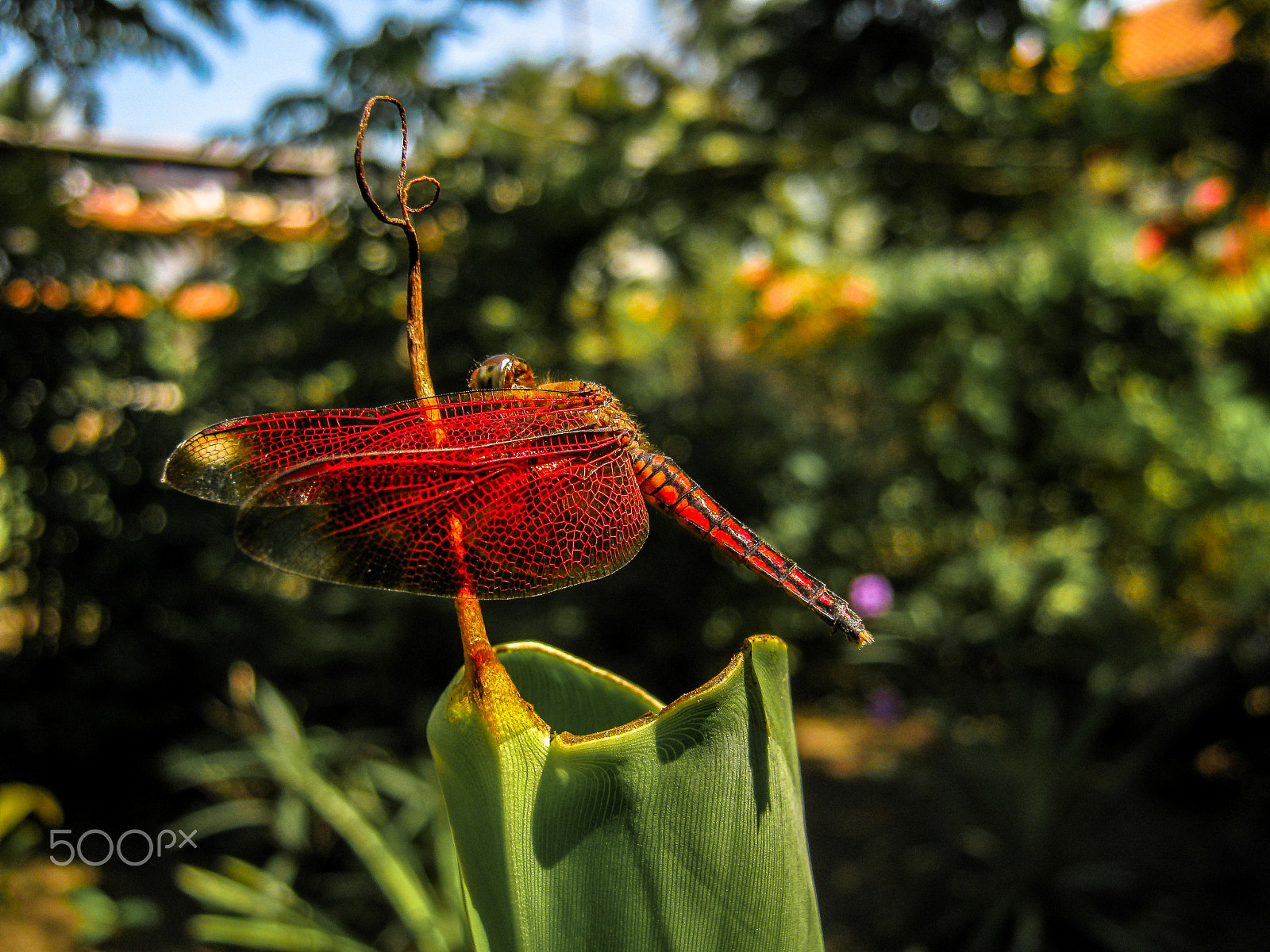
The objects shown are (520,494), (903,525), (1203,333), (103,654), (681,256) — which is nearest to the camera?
(520,494)

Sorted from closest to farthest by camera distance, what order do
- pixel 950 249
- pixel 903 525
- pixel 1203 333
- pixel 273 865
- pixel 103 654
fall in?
pixel 273 865 → pixel 103 654 → pixel 950 249 → pixel 1203 333 → pixel 903 525

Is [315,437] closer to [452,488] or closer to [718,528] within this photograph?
[452,488]

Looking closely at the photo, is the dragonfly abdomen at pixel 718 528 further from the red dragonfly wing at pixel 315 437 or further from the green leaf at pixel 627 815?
the green leaf at pixel 627 815

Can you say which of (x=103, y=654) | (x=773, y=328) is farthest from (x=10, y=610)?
(x=773, y=328)

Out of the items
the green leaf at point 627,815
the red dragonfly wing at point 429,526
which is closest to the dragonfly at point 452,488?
the red dragonfly wing at point 429,526

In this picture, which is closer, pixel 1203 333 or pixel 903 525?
pixel 1203 333

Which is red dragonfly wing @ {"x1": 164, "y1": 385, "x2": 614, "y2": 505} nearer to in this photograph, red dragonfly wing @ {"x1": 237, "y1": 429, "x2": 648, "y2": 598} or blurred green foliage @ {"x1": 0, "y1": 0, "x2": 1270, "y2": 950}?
red dragonfly wing @ {"x1": 237, "y1": 429, "x2": 648, "y2": 598}

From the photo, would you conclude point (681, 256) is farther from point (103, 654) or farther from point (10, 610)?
point (10, 610)
